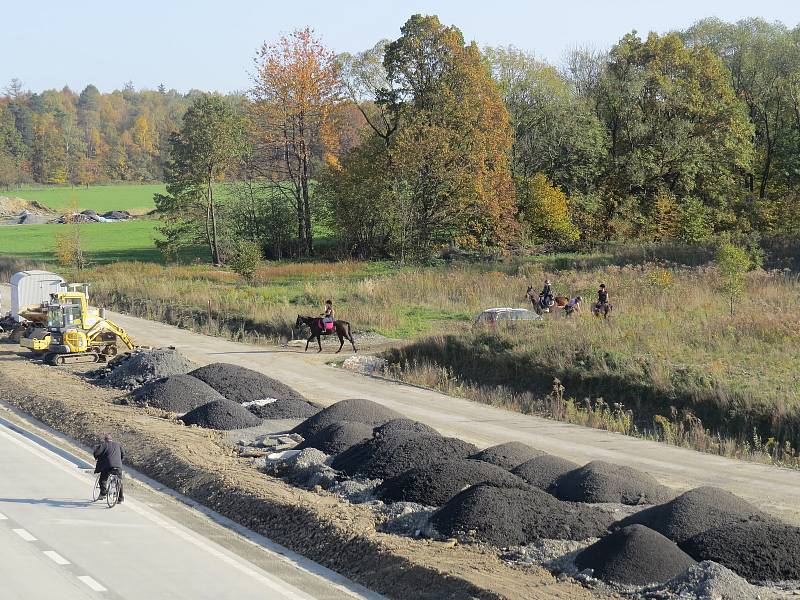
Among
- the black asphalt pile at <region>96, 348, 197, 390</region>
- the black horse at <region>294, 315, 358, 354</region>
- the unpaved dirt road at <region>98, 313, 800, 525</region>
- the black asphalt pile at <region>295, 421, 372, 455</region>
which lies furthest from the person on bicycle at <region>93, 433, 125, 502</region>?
the black horse at <region>294, 315, 358, 354</region>

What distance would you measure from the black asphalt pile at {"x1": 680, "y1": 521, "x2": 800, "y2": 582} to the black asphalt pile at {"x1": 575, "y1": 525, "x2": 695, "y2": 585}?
40cm

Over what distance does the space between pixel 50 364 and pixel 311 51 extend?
3977 centimetres

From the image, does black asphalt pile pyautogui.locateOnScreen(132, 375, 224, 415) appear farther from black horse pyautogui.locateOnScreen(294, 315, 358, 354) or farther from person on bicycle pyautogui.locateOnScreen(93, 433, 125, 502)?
person on bicycle pyautogui.locateOnScreen(93, 433, 125, 502)

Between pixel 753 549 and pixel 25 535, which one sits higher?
pixel 753 549

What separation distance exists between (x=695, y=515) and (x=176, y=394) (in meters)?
16.0

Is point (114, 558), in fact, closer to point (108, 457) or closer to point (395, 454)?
point (108, 457)

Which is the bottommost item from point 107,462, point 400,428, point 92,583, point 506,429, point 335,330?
point 506,429

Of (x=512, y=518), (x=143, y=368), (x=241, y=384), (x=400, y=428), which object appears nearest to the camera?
(x=512, y=518)

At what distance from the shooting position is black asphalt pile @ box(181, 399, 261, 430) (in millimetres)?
24156

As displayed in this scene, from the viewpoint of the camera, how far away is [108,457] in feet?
57.3

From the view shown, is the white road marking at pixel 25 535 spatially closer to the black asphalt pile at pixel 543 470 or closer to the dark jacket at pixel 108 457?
the dark jacket at pixel 108 457

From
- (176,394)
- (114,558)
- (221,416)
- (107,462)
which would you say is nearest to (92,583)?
(114,558)

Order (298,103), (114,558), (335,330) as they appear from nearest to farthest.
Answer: (114,558) → (335,330) → (298,103)

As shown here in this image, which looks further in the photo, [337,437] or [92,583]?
[337,437]
